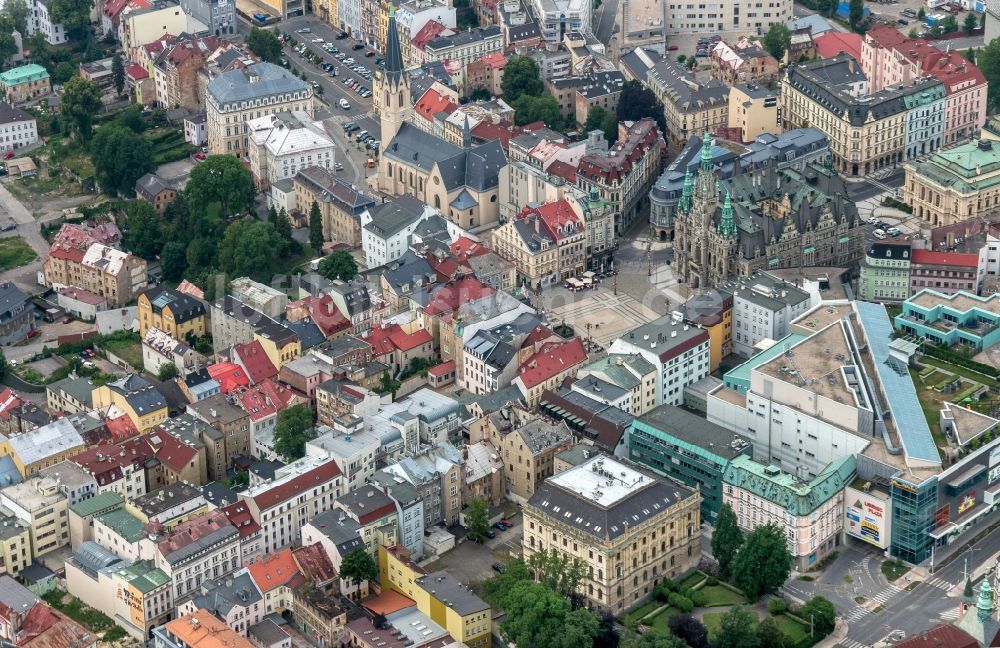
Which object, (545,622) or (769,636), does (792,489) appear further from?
(545,622)

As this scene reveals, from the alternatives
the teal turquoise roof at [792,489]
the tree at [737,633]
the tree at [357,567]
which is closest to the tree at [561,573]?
the tree at [737,633]

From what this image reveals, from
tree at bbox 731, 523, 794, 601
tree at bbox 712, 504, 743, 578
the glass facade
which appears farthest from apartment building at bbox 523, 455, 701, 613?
the glass facade

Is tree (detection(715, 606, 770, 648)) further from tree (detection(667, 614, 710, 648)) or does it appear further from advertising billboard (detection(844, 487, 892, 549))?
advertising billboard (detection(844, 487, 892, 549))

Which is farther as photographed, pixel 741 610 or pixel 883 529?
pixel 883 529

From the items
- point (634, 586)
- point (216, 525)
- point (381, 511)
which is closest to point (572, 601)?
point (634, 586)

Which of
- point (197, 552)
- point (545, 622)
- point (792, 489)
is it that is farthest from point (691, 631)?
point (197, 552)

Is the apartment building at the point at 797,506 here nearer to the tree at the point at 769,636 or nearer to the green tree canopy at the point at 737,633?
the tree at the point at 769,636

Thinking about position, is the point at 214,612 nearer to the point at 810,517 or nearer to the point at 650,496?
the point at 650,496
